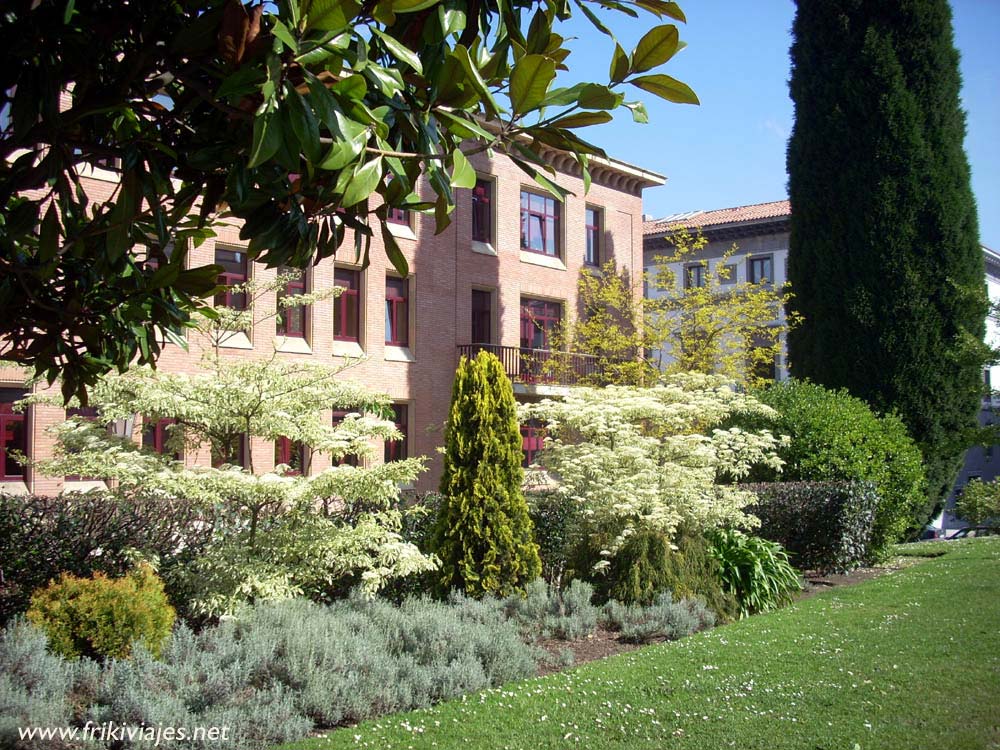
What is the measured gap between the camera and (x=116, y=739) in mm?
5941

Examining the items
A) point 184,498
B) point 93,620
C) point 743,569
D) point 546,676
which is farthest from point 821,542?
point 93,620

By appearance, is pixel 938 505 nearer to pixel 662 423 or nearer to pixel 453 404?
pixel 662 423

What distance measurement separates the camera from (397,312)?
25391 millimetres

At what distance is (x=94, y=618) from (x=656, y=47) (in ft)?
21.1

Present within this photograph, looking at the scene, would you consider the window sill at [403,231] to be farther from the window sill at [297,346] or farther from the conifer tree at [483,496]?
the conifer tree at [483,496]

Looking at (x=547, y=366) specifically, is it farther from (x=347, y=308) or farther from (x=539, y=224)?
(x=347, y=308)

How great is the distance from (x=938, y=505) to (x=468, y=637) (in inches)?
950

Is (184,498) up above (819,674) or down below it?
above

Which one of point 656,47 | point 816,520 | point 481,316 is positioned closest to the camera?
point 656,47

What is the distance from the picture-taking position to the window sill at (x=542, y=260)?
28.9m

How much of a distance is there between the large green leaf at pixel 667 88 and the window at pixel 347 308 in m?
21.3

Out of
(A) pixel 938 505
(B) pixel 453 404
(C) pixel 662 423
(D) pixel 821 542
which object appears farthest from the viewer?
(A) pixel 938 505

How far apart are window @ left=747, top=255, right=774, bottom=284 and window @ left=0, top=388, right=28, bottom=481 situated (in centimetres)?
3550

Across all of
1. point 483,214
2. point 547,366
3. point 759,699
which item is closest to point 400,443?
point 547,366
